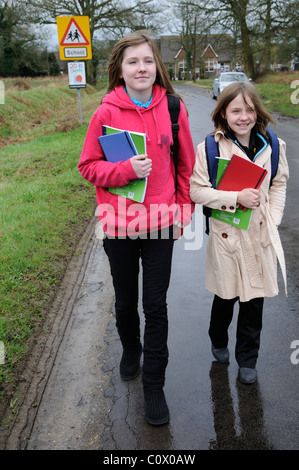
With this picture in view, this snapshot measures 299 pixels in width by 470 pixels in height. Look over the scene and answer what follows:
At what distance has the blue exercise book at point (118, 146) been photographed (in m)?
2.46

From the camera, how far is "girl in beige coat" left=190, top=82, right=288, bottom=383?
9.00 ft

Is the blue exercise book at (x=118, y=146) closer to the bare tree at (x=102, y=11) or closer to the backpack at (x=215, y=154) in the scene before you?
the backpack at (x=215, y=154)

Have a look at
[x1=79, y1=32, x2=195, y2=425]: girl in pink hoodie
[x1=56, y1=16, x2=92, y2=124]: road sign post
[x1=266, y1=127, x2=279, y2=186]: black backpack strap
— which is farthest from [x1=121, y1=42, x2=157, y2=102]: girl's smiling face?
[x1=56, y1=16, x2=92, y2=124]: road sign post

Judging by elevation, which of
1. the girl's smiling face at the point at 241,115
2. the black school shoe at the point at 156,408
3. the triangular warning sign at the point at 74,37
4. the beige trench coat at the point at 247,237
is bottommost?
the black school shoe at the point at 156,408

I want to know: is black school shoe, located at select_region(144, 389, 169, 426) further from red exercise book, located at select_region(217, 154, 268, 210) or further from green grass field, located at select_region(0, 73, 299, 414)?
red exercise book, located at select_region(217, 154, 268, 210)

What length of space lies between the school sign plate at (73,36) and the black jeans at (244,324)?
32.6ft

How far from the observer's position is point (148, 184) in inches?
104

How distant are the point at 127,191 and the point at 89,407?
136 centimetres

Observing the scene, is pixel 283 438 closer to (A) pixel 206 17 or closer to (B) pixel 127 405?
(B) pixel 127 405

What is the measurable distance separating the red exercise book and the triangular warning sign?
10.00 m

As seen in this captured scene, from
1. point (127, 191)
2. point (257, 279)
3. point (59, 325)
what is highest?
point (127, 191)

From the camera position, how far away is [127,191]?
261cm

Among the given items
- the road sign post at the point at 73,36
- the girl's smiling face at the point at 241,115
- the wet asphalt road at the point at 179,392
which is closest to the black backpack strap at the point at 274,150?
the girl's smiling face at the point at 241,115
